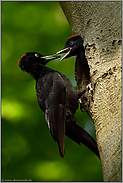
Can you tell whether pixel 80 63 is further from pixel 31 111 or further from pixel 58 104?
pixel 31 111

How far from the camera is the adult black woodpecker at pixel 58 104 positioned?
10.8 feet

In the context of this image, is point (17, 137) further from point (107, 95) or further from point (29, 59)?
point (107, 95)

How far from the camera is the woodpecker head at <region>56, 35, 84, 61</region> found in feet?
12.3

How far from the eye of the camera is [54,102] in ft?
11.6

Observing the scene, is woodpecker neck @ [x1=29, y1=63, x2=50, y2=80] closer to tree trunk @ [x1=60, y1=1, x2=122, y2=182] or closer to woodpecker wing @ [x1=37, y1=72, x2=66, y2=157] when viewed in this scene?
woodpecker wing @ [x1=37, y1=72, x2=66, y2=157]

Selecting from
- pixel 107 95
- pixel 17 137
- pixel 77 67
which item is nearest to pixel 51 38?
pixel 77 67

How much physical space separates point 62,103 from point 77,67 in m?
0.65

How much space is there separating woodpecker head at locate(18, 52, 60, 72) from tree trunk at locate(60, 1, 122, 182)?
105cm

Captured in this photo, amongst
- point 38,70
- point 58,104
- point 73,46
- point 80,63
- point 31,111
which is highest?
point 73,46

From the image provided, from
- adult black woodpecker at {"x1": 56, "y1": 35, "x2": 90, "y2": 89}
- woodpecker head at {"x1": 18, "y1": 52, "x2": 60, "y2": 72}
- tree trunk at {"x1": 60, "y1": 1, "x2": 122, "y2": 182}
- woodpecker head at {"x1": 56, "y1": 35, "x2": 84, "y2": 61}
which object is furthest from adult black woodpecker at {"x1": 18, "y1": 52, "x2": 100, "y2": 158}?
tree trunk at {"x1": 60, "y1": 1, "x2": 122, "y2": 182}

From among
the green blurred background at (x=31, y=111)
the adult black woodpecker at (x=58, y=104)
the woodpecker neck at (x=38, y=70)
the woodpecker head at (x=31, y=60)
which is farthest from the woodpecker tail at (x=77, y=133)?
the woodpecker head at (x=31, y=60)

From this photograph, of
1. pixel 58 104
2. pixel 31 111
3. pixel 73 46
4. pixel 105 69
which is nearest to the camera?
pixel 105 69

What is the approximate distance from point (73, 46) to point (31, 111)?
1.34 metres

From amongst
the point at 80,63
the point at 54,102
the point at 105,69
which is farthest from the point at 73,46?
the point at 105,69
